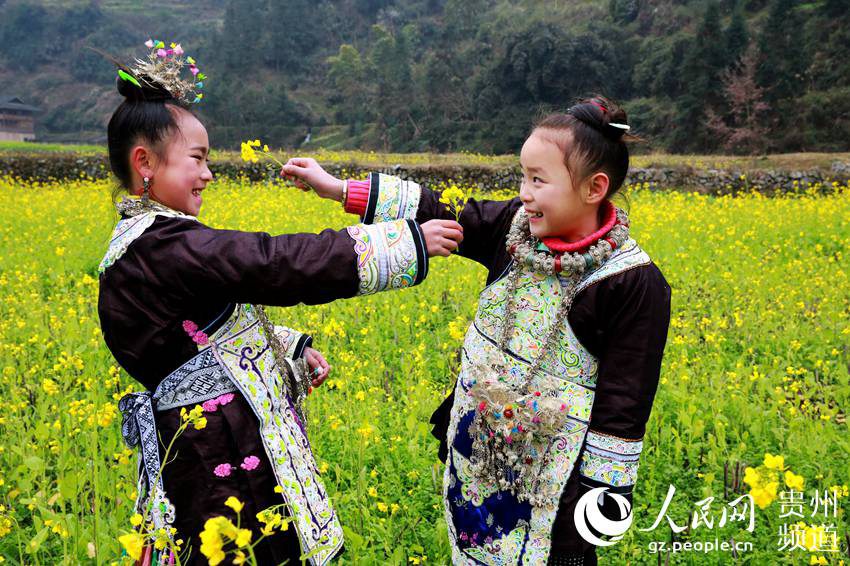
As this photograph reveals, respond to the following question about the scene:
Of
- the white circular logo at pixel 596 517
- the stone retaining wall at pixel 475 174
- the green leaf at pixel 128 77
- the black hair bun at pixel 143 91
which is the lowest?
the stone retaining wall at pixel 475 174

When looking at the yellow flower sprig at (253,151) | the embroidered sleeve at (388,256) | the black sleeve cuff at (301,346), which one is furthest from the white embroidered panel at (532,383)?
the yellow flower sprig at (253,151)

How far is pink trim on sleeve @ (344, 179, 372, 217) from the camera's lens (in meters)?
1.63

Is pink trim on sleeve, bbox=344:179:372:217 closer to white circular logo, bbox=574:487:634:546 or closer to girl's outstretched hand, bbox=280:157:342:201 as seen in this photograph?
girl's outstretched hand, bbox=280:157:342:201

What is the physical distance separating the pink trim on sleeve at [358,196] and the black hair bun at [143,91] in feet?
1.56

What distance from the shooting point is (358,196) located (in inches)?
64.4

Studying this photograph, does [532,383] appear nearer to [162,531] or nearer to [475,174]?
[162,531]

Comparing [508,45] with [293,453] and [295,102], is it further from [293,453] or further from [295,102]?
[293,453]

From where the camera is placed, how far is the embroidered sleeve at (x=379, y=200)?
1.63 metres

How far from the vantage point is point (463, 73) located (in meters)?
36.1

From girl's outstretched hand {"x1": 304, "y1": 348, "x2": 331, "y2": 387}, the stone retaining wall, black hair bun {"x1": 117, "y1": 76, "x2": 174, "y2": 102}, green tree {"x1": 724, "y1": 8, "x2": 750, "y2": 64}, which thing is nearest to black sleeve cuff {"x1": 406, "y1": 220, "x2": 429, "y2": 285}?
girl's outstretched hand {"x1": 304, "y1": 348, "x2": 331, "y2": 387}

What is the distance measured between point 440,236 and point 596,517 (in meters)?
0.71

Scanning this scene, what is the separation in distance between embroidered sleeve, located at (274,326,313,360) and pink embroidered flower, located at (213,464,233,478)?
15.0 inches

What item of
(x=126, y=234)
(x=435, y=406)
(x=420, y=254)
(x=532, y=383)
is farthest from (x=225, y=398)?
(x=435, y=406)

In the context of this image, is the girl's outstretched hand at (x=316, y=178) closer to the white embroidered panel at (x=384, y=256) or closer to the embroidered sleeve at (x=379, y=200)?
the embroidered sleeve at (x=379, y=200)
